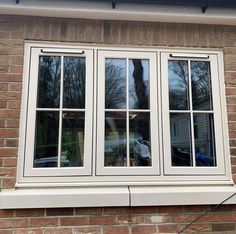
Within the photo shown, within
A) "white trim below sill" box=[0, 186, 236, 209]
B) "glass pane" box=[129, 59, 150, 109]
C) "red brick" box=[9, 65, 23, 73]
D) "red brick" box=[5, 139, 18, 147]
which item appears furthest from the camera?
"glass pane" box=[129, 59, 150, 109]

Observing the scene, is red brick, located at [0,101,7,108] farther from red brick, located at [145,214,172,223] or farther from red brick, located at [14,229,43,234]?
red brick, located at [145,214,172,223]

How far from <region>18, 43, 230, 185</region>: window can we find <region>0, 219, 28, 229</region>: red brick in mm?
363

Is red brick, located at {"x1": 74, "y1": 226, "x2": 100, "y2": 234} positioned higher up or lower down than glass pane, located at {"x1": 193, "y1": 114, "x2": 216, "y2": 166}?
lower down

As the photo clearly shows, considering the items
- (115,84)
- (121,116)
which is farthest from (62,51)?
(121,116)

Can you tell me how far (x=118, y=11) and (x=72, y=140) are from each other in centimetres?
132

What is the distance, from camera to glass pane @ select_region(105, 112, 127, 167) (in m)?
2.69

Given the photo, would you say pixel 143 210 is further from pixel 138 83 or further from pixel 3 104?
pixel 3 104

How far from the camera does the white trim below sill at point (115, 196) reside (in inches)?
96.8

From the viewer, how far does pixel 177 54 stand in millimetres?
2865

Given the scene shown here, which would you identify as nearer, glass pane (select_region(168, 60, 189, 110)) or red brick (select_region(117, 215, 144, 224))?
red brick (select_region(117, 215, 144, 224))

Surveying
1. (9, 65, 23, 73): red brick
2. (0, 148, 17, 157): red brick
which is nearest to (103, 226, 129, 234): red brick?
(0, 148, 17, 157): red brick

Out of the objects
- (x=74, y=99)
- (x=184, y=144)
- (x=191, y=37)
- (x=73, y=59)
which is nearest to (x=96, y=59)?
(x=73, y=59)

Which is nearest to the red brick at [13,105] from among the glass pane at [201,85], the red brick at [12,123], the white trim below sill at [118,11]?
the red brick at [12,123]

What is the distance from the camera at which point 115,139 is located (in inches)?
107
